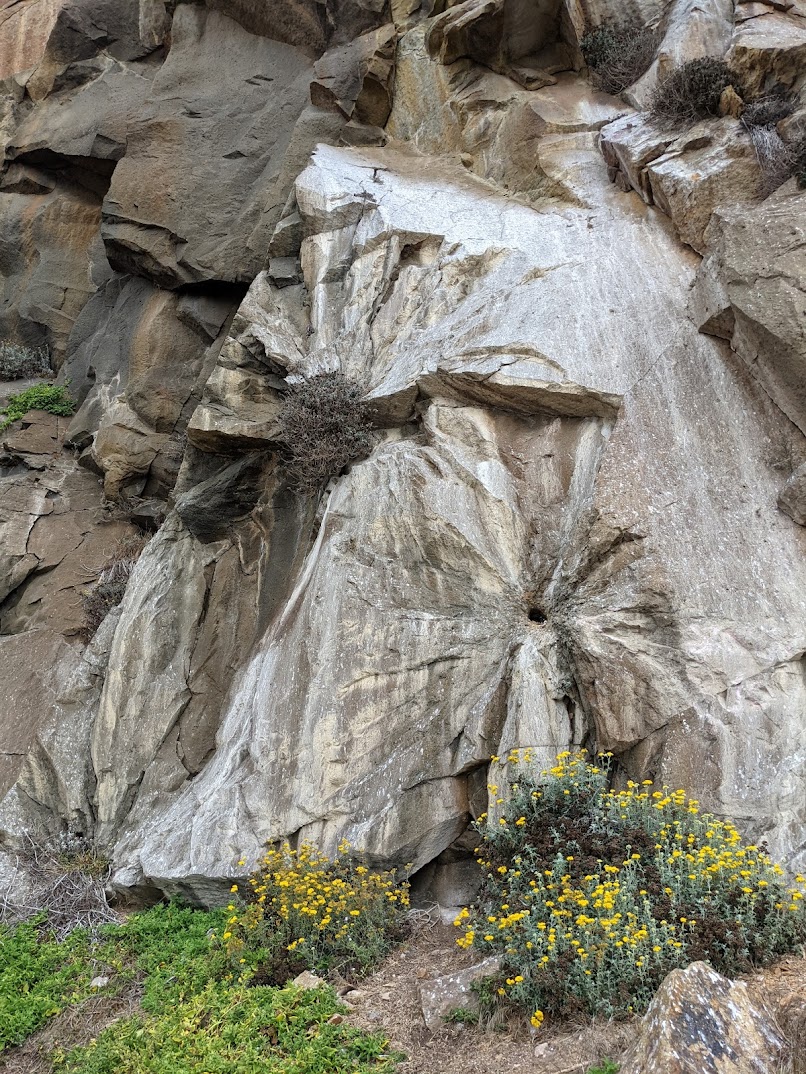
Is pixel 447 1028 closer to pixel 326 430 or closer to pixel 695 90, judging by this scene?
pixel 326 430

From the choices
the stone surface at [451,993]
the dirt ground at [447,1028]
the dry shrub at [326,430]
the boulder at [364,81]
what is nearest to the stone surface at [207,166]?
the boulder at [364,81]

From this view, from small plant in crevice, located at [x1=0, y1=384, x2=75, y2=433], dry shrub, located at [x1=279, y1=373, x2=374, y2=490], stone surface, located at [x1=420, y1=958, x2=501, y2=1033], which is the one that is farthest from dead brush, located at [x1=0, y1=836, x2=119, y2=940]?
small plant in crevice, located at [x1=0, y1=384, x2=75, y2=433]

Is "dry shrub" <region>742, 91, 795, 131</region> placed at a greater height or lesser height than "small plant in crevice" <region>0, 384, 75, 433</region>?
greater

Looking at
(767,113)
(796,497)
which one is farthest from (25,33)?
(796,497)

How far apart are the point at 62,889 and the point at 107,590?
4.05 meters

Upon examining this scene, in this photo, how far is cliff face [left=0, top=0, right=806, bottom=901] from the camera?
663 centimetres

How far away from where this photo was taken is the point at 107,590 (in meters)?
10.8

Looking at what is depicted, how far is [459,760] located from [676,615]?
2.06 m

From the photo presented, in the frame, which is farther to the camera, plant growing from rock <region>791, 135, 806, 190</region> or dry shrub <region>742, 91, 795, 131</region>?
dry shrub <region>742, 91, 795, 131</region>

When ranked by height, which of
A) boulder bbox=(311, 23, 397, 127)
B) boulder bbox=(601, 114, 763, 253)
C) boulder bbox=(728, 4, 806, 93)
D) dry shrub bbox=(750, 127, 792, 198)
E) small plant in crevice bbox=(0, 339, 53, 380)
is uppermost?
boulder bbox=(728, 4, 806, 93)

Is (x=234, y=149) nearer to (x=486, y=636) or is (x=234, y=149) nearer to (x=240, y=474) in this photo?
(x=240, y=474)

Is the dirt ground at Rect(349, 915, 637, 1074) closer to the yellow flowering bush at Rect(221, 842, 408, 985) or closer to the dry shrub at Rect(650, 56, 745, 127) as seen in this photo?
the yellow flowering bush at Rect(221, 842, 408, 985)

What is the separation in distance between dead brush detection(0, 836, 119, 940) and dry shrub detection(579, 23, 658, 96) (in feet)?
37.7

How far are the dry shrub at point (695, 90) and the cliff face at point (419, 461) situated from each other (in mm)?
243
